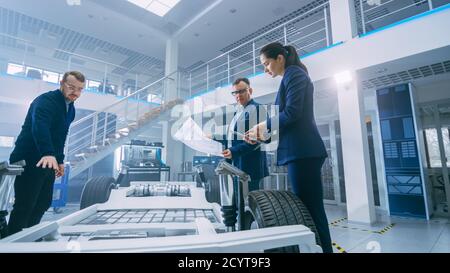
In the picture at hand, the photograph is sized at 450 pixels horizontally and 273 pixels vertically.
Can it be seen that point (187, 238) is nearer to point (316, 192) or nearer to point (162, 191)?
point (316, 192)

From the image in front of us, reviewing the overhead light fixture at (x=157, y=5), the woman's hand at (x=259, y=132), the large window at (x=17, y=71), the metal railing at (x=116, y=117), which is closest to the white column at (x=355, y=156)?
the woman's hand at (x=259, y=132)

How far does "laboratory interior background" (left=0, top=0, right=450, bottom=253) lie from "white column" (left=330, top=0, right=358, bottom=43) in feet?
0.06

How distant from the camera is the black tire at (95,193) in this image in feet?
7.99

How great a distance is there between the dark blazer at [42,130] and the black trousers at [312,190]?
134cm

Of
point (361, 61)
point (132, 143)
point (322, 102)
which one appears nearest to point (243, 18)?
point (322, 102)

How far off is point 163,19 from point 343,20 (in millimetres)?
5168

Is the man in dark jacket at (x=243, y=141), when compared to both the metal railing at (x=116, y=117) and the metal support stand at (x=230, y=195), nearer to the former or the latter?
the metal support stand at (x=230, y=195)

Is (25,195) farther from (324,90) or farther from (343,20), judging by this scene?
(324,90)

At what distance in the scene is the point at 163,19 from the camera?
6.80m

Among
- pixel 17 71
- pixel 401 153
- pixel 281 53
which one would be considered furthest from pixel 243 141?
pixel 17 71

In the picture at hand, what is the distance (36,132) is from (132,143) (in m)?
4.44

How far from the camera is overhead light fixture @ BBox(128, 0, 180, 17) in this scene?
6035mm

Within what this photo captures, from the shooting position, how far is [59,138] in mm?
1539

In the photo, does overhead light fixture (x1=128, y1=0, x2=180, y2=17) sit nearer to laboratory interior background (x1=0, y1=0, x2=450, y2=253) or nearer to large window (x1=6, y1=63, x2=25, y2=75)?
laboratory interior background (x1=0, y1=0, x2=450, y2=253)
